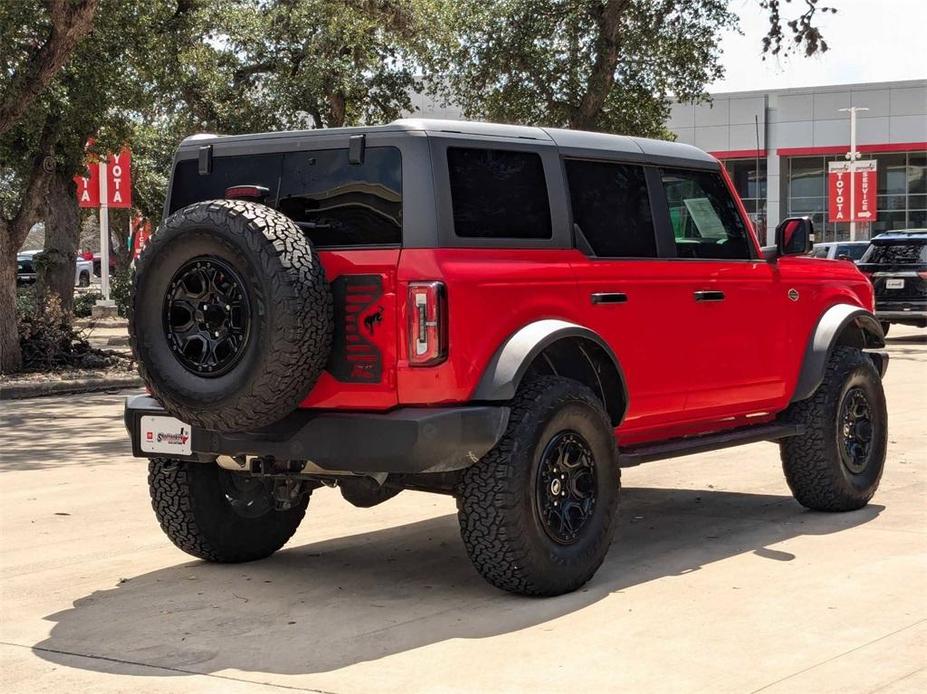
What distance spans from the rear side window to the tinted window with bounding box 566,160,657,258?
1901cm

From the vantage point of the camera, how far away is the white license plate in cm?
639

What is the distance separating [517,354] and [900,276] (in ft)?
66.5

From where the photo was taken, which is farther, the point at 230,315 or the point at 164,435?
the point at 164,435

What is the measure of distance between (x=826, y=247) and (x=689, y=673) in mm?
26533

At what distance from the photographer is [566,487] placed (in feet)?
20.9

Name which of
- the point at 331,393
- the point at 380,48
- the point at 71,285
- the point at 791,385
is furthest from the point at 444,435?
the point at 380,48

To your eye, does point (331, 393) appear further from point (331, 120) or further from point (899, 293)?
point (331, 120)

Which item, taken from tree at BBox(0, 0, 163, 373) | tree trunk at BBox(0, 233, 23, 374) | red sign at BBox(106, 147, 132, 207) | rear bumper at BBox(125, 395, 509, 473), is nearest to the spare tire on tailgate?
rear bumper at BBox(125, 395, 509, 473)

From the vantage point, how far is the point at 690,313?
7441mm

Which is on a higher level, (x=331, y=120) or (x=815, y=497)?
(x=331, y=120)

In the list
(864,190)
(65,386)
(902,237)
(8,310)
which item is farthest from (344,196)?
(864,190)

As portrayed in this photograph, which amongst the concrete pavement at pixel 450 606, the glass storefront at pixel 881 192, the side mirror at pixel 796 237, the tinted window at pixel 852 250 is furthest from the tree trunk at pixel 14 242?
the glass storefront at pixel 881 192

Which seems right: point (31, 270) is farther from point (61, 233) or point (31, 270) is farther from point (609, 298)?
point (609, 298)

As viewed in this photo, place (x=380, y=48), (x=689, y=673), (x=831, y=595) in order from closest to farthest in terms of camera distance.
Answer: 1. (x=689, y=673)
2. (x=831, y=595)
3. (x=380, y=48)
